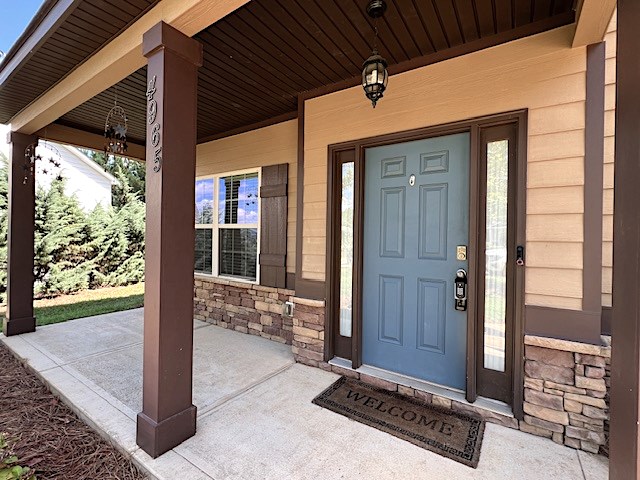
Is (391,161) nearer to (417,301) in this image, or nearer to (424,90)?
(424,90)

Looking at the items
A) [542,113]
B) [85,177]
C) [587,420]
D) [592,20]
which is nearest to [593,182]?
[542,113]

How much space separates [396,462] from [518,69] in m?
2.67

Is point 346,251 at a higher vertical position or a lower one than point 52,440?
higher

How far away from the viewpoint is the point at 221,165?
4.49 meters

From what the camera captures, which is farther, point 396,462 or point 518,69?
point 518,69

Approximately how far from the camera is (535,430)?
6.81 feet

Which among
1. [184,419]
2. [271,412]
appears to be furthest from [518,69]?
[184,419]

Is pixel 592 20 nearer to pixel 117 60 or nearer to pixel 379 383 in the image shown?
pixel 379 383

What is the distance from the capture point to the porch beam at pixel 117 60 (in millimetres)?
1797

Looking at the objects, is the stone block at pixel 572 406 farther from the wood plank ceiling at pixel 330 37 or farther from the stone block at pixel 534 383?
the wood plank ceiling at pixel 330 37

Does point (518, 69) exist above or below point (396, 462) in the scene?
above

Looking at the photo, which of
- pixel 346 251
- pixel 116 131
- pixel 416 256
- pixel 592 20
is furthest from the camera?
pixel 346 251

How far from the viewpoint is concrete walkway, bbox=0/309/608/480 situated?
175cm

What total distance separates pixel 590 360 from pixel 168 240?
8.79 ft
